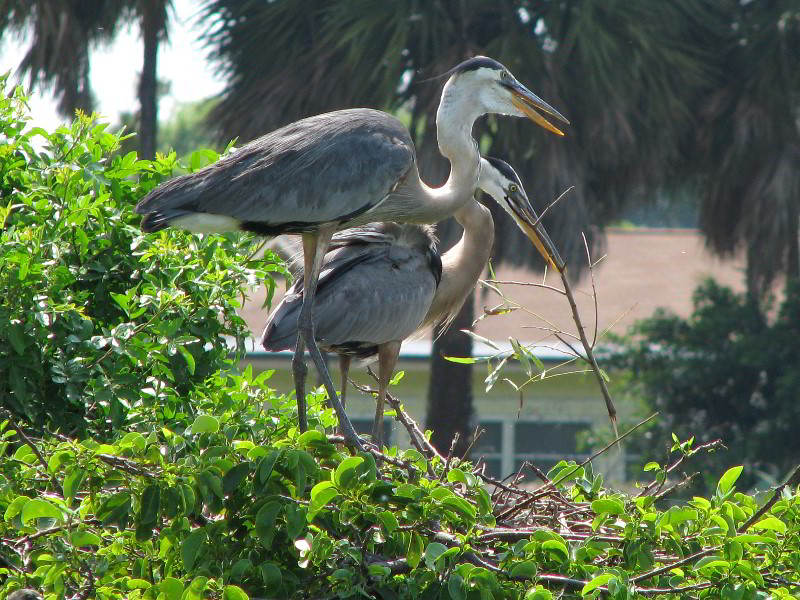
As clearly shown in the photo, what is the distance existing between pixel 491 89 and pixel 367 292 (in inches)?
44.7

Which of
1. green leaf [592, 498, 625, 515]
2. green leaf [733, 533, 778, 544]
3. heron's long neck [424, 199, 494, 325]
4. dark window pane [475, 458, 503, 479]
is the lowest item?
dark window pane [475, 458, 503, 479]

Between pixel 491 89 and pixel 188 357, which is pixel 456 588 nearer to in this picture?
pixel 188 357

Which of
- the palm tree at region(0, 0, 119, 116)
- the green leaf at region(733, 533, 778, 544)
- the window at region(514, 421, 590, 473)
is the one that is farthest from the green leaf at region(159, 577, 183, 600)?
the window at region(514, 421, 590, 473)

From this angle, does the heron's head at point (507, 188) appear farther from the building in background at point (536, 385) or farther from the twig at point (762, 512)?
the building in background at point (536, 385)

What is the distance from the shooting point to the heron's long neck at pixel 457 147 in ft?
17.1

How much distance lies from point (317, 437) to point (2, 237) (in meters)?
1.42

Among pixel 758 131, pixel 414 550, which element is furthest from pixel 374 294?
pixel 758 131

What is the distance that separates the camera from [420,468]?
144 inches

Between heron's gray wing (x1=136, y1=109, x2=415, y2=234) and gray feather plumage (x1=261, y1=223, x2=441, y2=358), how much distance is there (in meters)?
0.89

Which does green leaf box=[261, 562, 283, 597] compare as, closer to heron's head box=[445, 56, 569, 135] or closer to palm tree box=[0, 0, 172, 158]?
heron's head box=[445, 56, 569, 135]

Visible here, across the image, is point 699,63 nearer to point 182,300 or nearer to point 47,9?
point 47,9

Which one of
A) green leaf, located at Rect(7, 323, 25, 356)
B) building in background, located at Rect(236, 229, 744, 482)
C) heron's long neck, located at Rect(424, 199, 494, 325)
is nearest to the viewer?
green leaf, located at Rect(7, 323, 25, 356)

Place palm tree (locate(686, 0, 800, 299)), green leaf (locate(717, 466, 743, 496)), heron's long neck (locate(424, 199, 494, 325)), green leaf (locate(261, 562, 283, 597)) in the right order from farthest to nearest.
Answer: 1. palm tree (locate(686, 0, 800, 299))
2. heron's long neck (locate(424, 199, 494, 325))
3. green leaf (locate(717, 466, 743, 496))
4. green leaf (locate(261, 562, 283, 597))

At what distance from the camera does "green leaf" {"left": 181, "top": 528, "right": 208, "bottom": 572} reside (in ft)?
9.00
